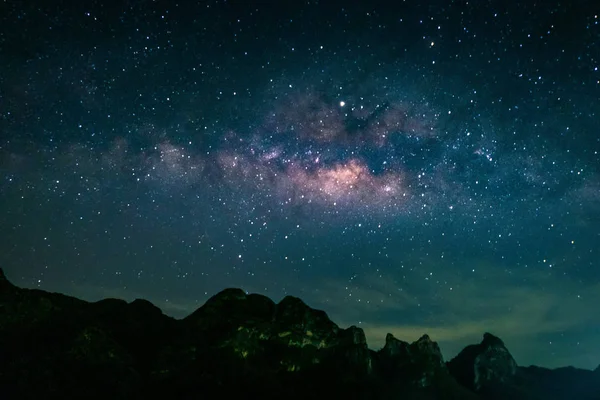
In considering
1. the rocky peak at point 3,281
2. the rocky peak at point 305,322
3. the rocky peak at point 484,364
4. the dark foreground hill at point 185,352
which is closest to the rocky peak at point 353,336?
the dark foreground hill at point 185,352

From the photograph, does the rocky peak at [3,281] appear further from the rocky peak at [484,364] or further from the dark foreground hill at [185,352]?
the rocky peak at [484,364]

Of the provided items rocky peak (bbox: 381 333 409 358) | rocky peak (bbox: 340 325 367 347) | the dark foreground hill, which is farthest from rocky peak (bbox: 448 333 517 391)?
rocky peak (bbox: 340 325 367 347)

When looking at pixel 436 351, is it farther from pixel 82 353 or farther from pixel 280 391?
pixel 82 353

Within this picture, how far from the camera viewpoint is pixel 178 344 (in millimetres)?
34750

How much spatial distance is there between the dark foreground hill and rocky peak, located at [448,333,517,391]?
24378mm

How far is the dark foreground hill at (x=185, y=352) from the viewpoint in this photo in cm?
2939

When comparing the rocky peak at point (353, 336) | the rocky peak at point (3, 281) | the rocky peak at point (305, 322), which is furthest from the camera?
the rocky peak at point (353, 336)

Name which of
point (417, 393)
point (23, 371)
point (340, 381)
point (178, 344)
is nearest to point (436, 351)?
point (417, 393)

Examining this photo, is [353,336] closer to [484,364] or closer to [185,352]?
[185,352]

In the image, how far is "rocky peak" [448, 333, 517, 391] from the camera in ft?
224

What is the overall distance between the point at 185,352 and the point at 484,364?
2327 inches

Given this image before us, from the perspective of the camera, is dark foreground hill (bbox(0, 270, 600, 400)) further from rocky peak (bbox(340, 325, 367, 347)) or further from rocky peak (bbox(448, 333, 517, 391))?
rocky peak (bbox(448, 333, 517, 391))

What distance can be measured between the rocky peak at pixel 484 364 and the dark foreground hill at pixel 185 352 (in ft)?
80.0

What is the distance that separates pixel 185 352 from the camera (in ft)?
112
